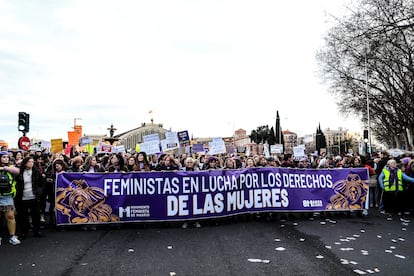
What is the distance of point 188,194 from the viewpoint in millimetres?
8203

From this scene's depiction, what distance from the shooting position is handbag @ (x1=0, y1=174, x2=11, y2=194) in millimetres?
6629

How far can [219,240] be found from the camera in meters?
6.76

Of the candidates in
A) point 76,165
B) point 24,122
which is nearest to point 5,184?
point 76,165

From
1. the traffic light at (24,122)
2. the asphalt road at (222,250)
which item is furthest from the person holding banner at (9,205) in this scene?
the traffic light at (24,122)

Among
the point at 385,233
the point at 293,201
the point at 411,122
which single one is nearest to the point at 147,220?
the point at 293,201

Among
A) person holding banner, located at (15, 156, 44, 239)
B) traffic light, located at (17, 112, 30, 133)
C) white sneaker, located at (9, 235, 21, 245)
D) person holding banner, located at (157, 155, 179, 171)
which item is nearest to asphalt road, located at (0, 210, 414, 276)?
white sneaker, located at (9, 235, 21, 245)

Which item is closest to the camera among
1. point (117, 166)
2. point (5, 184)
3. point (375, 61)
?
point (5, 184)

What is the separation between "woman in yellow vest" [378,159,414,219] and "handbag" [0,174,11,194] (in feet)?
31.4

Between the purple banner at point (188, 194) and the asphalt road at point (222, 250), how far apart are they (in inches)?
13.0

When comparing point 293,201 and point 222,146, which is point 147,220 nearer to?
point 293,201

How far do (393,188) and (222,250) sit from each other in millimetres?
6556

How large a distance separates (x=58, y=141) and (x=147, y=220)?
407 inches

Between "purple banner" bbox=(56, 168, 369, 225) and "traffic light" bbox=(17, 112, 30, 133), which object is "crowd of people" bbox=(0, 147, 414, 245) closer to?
"purple banner" bbox=(56, 168, 369, 225)

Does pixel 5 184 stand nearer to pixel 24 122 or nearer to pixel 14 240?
pixel 14 240
